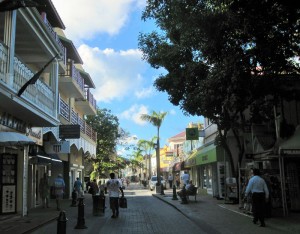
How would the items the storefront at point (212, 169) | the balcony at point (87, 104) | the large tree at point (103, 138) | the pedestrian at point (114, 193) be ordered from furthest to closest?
the large tree at point (103, 138)
the balcony at point (87, 104)
the storefront at point (212, 169)
the pedestrian at point (114, 193)

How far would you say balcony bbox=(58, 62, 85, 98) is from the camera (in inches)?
1061

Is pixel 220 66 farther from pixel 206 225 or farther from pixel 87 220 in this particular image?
pixel 87 220

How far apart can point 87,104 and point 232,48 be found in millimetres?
23946

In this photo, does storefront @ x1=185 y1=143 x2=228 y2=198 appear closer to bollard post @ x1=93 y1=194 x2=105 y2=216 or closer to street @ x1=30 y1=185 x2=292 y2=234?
street @ x1=30 y1=185 x2=292 y2=234

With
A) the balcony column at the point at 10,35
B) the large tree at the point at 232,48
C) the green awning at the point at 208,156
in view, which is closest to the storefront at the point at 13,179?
the balcony column at the point at 10,35

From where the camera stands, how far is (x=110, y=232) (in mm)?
12438

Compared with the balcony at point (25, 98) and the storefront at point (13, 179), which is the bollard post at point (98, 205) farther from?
the balcony at point (25, 98)

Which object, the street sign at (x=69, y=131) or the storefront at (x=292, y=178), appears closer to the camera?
the storefront at (x=292, y=178)

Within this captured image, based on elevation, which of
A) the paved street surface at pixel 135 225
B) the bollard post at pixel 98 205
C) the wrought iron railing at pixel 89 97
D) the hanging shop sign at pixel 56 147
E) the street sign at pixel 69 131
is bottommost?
the paved street surface at pixel 135 225

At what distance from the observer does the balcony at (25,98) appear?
1283 centimetres

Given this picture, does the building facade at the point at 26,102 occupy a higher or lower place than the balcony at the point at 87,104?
lower

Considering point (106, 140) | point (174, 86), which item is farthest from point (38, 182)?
point (106, 140)

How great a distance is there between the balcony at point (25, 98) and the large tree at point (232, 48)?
15.3 feet

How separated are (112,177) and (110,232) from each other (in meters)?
4.73
